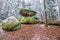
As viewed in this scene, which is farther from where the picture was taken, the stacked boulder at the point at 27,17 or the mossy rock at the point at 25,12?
the mossy rock at the point at 25,12

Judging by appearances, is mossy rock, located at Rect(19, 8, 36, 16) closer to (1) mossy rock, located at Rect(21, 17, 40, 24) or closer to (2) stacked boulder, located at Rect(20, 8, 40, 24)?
(2) stacked boulder, located at Rect(20, 8, 40, 24)

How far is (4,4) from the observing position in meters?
5.88

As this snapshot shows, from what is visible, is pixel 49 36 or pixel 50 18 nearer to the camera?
pixel 49 36

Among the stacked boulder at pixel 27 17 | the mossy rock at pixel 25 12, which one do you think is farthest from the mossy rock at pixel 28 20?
the mossy rock at pixel 25 12

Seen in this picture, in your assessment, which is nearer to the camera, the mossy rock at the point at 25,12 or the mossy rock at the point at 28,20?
the mossy rock at the point at 28,20

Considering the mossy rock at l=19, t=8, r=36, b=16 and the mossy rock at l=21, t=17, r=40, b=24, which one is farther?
the mossy rock at l=19, t=8, r=36, b=16

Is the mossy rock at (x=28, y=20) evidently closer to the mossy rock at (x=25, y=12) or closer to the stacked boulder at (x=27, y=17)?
the stacked boulder at (x=27, y=17)

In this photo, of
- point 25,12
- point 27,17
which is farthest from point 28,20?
point 25,12

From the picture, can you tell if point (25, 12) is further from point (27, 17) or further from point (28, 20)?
point (28, 20)

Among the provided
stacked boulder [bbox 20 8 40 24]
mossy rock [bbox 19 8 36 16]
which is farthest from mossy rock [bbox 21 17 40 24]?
mossy rock [bbox 19 8 36 16]

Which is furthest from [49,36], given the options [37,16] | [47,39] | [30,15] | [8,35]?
[37,16]

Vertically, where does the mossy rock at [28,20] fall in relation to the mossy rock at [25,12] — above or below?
below

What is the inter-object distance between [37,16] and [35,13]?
217 millimetres

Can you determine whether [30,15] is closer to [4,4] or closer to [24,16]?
[24,16]
